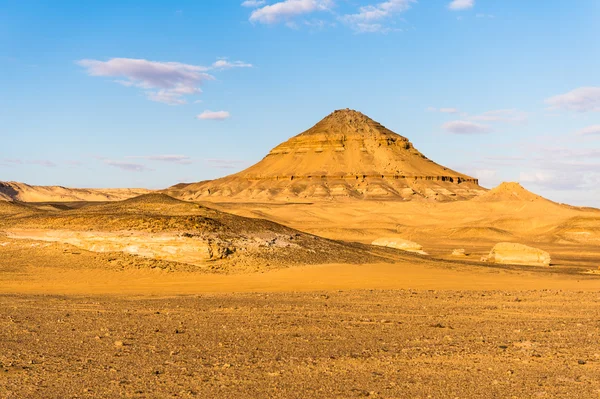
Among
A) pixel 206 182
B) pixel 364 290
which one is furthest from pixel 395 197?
pixel 364 290

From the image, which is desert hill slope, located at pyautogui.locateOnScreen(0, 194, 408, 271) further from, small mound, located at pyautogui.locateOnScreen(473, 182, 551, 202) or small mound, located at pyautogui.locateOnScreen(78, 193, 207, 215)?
small mound, located at pyautogui.locateOnScreen(473, 182, 551, 202)

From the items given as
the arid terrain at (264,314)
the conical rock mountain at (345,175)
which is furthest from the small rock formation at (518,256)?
the conical rock mountain at (345,175)

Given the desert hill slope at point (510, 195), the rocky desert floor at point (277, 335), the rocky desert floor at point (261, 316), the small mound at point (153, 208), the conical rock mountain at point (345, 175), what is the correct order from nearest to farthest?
the rocky desert floor at point (277, 335) → the rocky desert floor at point (261, 316) → the small mound at point (153, 208) → the desert hill slope at point (510, 195) → the conical rock mountain at point (345, 175)

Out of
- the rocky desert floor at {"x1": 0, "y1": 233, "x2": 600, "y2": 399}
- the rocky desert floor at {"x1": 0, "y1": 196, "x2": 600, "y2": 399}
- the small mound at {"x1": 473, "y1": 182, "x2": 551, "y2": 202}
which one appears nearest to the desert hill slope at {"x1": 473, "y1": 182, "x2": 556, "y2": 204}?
the small mound at {"x1": 473, "y1": 182, "x2": 551, "y2": 202}

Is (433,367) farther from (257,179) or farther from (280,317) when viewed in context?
(257,179)

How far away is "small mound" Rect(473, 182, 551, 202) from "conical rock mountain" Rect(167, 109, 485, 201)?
4415 cm

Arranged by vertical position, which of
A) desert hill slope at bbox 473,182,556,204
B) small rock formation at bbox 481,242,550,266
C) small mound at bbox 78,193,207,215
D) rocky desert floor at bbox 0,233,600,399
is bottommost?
rocky desert floor at bbox 0,233,600,399

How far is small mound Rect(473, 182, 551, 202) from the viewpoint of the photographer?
96250mm

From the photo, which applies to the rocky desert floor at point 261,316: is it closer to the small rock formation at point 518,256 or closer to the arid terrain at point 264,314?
the arid terrain at point 264,314

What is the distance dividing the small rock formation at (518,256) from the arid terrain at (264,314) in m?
0.11

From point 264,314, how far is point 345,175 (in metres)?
153

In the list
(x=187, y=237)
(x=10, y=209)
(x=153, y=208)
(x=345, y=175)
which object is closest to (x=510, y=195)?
(x=345, y=175)

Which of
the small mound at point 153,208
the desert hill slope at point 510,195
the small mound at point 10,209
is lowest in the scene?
the small mound at point 10,209

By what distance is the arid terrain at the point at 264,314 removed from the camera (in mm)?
8656
